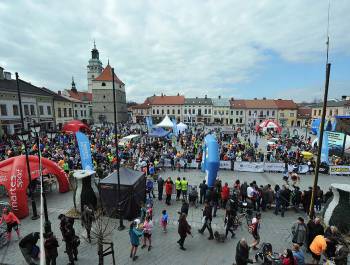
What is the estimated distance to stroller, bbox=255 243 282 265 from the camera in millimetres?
6482

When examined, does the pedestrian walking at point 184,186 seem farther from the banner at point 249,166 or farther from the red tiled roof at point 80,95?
the red tiled roof at point 80,95

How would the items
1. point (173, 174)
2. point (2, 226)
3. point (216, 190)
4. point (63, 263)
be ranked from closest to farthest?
point (63, 263) < point (2, 226) < point (216, 190) < point (173, 174)

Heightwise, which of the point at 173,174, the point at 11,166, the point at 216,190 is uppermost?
the point at 11,166

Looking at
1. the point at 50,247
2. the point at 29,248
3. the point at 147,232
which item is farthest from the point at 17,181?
the point at 147,232

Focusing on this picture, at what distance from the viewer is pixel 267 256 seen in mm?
6695

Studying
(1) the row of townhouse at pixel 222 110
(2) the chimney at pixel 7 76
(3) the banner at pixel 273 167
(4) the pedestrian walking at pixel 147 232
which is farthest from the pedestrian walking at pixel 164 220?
(1) the row of townhouse at pixel 222 110

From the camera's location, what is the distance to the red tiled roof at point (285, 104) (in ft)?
232

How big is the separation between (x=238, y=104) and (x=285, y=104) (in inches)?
581

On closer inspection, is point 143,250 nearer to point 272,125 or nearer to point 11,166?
point 11,166

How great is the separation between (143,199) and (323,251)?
770 cm

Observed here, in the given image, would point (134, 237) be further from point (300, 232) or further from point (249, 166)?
point (249, 166)

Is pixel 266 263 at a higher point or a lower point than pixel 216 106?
lower

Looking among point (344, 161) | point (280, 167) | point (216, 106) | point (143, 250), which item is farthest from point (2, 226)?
point (216, 106)

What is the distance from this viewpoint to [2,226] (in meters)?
8.59
